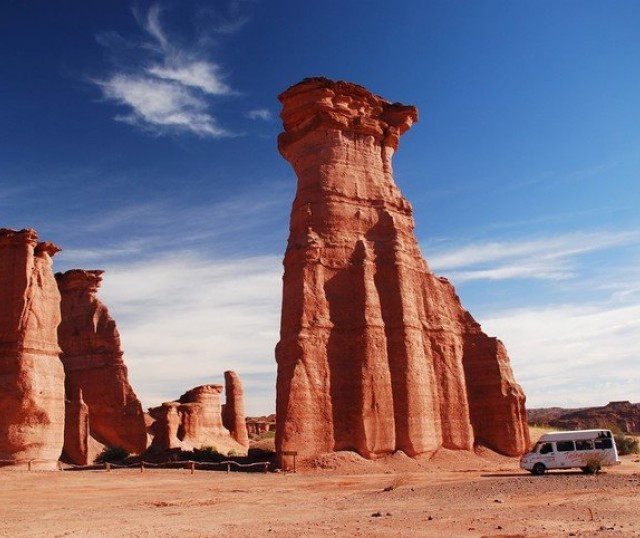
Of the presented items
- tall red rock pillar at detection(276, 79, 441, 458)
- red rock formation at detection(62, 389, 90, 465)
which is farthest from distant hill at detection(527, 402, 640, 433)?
red rock formation at detection(62, 389, 90, 465)

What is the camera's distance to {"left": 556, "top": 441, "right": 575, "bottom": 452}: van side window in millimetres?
29719

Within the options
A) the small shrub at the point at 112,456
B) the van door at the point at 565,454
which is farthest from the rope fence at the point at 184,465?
the van door at the point at 565,454

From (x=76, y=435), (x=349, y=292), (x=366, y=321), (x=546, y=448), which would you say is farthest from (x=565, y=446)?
(x=76, y=435)

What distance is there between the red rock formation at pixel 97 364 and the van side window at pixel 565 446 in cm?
3472

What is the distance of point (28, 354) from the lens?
116 feet

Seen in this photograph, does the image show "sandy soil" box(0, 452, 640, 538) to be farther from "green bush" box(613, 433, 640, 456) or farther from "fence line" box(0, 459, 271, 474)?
"green bush" box(613, 433, 640, 456)

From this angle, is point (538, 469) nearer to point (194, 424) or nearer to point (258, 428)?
point (194, 424)

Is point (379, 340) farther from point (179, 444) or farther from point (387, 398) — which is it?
point (179, 444)

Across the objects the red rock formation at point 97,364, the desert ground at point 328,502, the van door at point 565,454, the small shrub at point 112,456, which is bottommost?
the desert ground at point 328,502

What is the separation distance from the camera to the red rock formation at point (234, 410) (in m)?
59.4

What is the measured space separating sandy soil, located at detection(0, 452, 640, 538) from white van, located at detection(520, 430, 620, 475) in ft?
2.03

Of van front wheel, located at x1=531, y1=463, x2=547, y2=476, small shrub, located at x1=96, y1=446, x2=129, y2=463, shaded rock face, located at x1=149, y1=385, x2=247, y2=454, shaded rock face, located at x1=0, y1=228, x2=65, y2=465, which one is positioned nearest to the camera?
van front wheel, located at x1=531, y1=463, x2=547, y2=476

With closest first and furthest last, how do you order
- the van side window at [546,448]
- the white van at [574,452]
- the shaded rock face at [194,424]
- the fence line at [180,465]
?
the white van at [574,452] → the van side window at [546,448] → the fence line at [180,465] → the shaded rock face at [194,424]

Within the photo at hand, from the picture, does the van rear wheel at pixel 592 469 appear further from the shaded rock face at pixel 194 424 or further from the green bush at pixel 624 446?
the shaded rock face at pixel 194 424
